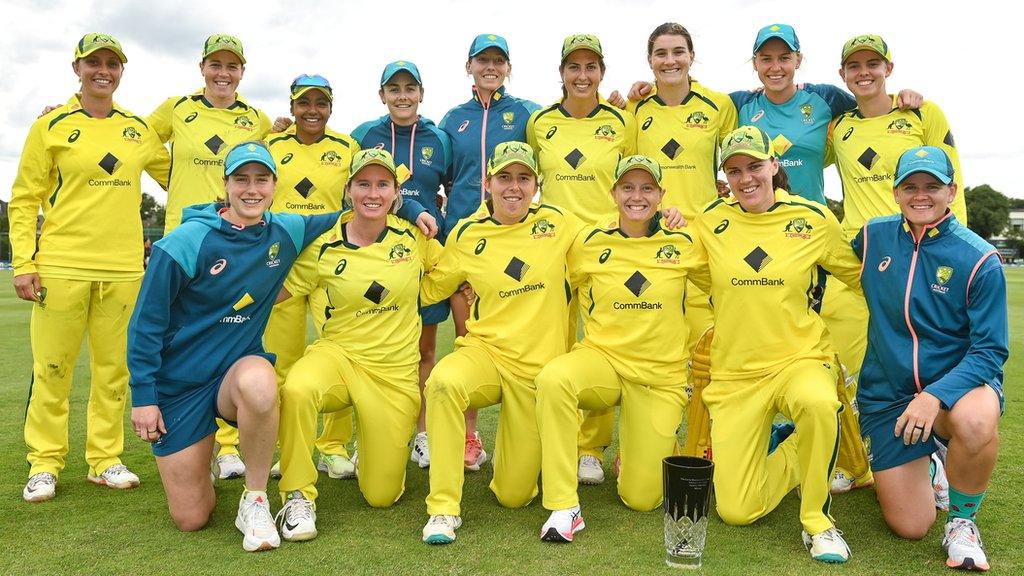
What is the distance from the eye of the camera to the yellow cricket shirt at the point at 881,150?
17.0 ft

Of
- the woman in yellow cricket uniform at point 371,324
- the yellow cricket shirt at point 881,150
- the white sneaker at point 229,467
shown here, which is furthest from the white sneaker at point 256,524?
the yellow cricket shirt at point 881,150

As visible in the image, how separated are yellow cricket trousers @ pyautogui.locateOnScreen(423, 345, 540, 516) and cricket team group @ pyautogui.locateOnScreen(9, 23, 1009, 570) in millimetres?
19

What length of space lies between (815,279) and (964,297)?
77 cm

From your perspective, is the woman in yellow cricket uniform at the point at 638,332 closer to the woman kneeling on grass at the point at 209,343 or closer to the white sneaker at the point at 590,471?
the white sneaker at the point at 590,471

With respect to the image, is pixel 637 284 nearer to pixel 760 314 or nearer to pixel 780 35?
pixel 760 314

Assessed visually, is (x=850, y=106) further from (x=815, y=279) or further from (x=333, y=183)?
(x=333, y=183)

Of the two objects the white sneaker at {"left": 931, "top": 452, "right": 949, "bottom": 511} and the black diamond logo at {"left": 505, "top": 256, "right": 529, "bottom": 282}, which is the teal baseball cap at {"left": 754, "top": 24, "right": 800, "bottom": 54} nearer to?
the black diamond logo at {"left": 505, "top": 256, "right": 529, "bottom": 282}

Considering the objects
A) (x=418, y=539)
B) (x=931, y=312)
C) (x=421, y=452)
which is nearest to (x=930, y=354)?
(x=931, y=312)

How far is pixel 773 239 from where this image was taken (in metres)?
4.52

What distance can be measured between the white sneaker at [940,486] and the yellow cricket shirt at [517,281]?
2.38 m

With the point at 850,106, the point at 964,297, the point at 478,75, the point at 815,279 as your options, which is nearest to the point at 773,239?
the point at 815,279

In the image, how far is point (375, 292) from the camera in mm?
4793

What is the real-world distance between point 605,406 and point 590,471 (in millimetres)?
674

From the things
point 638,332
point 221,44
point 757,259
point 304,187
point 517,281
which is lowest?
point 638,332
